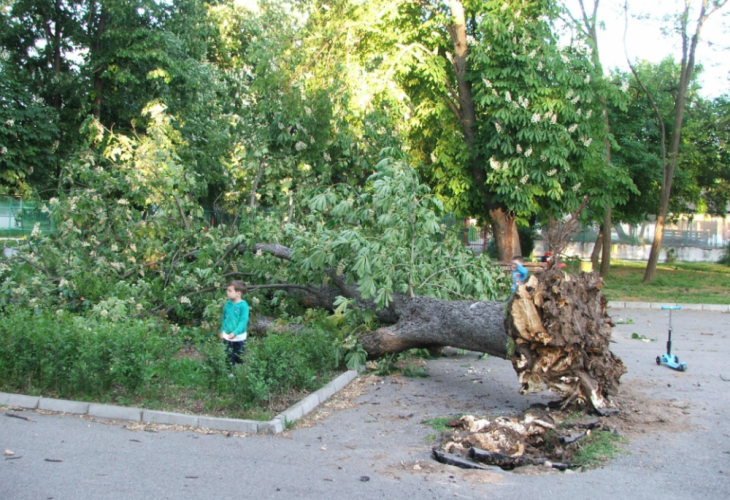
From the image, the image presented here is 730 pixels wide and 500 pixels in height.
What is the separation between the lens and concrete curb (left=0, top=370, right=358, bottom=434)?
5.81 m

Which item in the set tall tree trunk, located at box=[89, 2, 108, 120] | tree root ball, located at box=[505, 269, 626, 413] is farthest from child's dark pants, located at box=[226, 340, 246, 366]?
tall tree trunk, located at box=[89, 2, 108, 120]

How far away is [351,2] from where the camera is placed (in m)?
15.9

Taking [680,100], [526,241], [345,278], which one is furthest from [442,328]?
[526,241]

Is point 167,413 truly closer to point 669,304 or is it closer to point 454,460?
point 454,460

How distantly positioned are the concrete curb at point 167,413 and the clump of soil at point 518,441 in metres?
1.41

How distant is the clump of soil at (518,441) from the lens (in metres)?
5.11

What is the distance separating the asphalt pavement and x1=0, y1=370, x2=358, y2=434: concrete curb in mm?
119

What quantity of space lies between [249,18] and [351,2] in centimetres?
1271

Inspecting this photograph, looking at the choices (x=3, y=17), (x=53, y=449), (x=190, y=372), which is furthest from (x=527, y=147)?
(x=3, y=17)

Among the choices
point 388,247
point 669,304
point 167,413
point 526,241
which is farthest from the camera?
point 526,241

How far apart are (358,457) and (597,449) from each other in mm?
1949

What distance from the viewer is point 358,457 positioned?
5238 millimetres

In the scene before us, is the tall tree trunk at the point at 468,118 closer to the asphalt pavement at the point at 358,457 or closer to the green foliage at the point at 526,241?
the asphalt pavement at the point at 358,457

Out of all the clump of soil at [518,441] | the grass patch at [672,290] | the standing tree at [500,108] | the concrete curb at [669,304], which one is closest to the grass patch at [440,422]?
the clump of soil at [518,441]
